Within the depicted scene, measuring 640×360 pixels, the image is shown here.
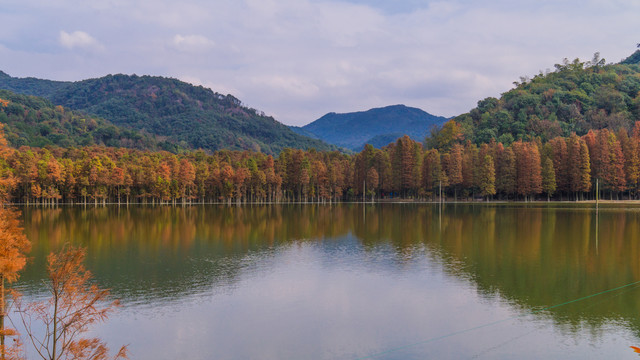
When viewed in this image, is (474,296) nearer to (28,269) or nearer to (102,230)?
(28,269)

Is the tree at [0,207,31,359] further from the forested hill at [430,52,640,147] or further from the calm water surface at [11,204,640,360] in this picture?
the forested hill at [430,52,640,147]

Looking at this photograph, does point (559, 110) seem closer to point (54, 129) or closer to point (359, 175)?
point (359, 175)

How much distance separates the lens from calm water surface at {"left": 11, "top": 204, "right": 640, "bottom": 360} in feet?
49.9

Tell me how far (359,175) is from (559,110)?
6638 cm

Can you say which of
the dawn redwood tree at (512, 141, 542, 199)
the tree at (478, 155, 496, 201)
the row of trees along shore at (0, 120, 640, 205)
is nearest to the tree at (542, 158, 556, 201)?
the row of trees along shore at (0, 120, 640, 205)

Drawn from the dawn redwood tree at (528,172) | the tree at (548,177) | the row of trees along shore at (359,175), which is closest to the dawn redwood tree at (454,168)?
the row of trees along shore at (359,175)

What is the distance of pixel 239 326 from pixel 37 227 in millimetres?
38814

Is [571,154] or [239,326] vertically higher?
[571,154]

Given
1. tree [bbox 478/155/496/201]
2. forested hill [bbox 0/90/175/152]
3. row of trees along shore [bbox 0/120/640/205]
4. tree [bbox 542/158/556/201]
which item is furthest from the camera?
forested hill [bbox 0/90/175/152]

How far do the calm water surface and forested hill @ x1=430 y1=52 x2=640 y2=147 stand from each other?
84.9 meters

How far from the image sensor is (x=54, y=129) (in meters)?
158

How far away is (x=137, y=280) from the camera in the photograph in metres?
23.5

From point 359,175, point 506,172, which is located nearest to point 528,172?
point 506,172

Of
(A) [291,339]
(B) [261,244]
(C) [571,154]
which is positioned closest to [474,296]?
(A) [291,339]
